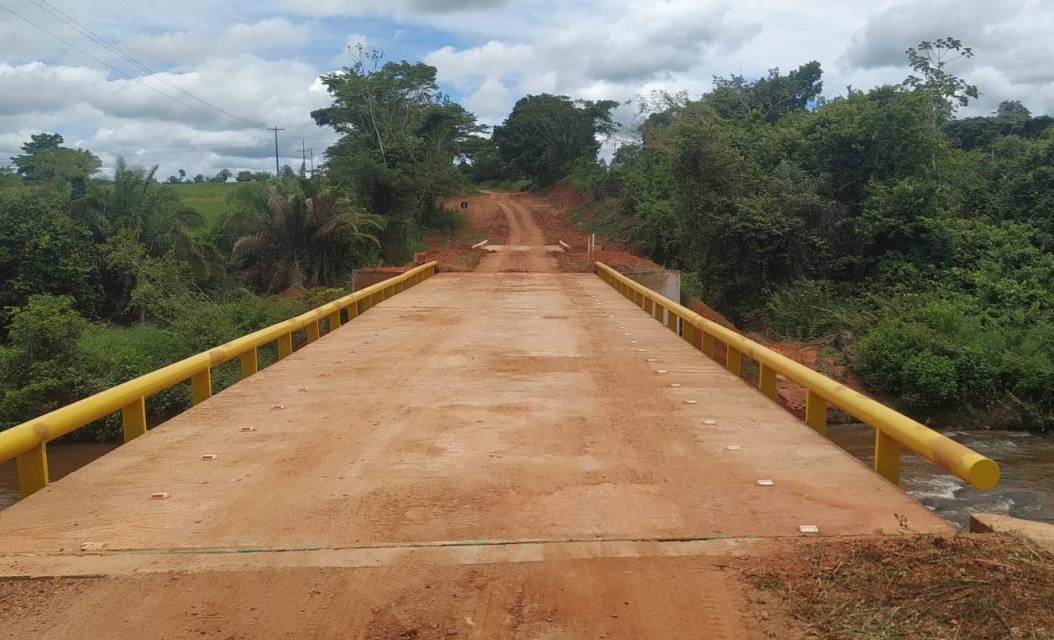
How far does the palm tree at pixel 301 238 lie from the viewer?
28719 millimetres

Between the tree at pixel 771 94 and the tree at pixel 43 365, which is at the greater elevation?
the tree at pixel 771 94

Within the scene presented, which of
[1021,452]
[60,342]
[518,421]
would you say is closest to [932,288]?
[1021,452]

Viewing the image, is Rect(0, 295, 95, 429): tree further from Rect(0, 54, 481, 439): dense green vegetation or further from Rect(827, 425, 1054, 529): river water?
Rect(827, 425, 1054, 529): river water

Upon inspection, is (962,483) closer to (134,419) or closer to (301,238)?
(134,419)

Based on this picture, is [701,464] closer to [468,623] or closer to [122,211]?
[468,623]

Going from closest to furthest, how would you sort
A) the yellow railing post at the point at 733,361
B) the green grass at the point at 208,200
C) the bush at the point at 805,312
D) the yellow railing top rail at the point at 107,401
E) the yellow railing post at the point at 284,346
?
the yellow railing top rail at the point at 107,401 < the yellow railing post at the point at 733,361 < the yellow railing post at the point at 284,346 < the bush at the point at 805,312 < the green grass at the point at 208,200

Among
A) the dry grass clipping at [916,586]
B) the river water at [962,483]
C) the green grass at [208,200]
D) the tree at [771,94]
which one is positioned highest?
the tree at [771,94]

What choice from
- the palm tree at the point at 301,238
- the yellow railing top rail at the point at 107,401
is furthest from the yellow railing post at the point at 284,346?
the palm tree at the point at 301,238

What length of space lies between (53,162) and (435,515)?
57.3 m

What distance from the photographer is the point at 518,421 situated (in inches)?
248

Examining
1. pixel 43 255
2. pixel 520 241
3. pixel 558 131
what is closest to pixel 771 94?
pixel 520 241

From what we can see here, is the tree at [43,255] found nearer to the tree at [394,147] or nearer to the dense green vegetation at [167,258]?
the dense green vegetation at [167,258]

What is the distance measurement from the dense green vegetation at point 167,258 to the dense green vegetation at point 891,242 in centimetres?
1218

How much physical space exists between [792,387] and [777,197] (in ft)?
35.4
